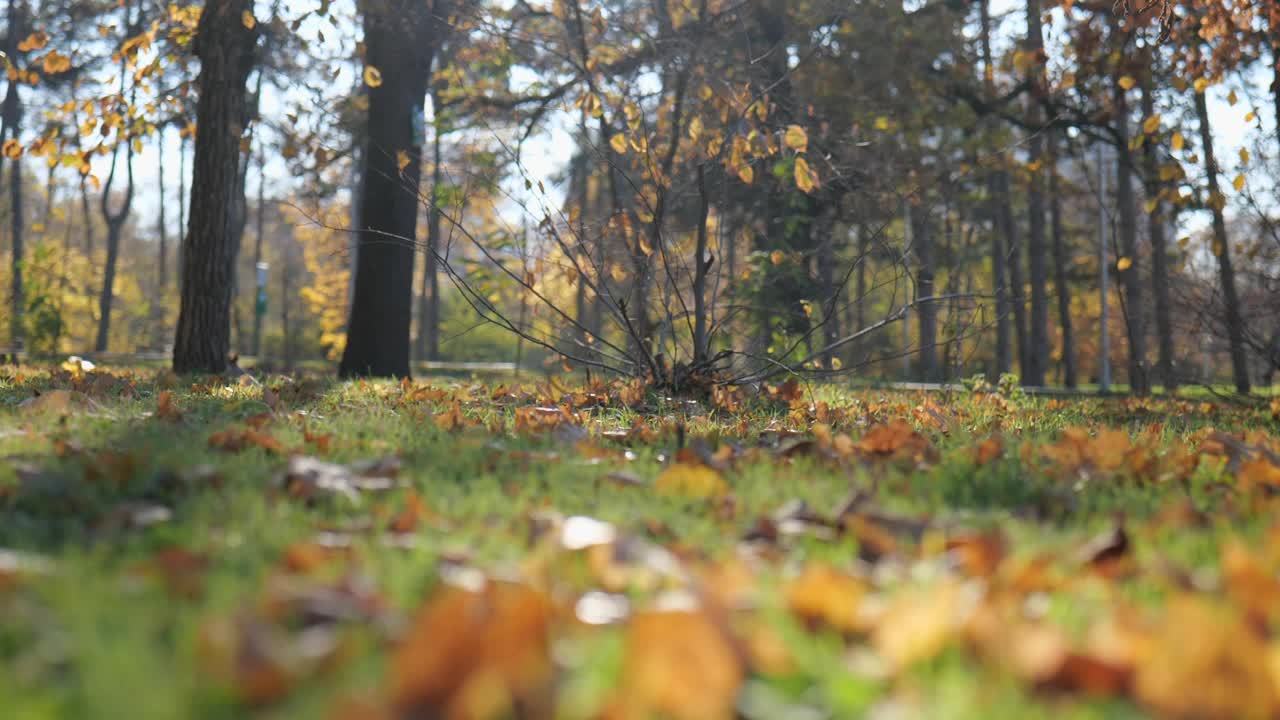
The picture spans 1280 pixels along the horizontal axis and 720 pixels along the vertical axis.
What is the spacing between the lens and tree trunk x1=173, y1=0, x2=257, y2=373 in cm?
823

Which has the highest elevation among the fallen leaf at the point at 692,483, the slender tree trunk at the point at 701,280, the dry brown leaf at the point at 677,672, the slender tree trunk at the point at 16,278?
the slender tree trunk at the point at 16,278

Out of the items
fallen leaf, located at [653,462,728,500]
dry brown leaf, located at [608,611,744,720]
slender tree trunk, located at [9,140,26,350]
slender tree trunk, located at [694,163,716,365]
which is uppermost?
slender tree trunk, located at [9,140,26,350]

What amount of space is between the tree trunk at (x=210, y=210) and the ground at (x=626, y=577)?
5.23 metres

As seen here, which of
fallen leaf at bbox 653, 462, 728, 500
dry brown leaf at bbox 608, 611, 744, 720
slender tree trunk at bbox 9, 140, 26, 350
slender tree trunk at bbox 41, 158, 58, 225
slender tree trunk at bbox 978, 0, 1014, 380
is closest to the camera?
dry brown leaf at bbox 608, 611, 744, 720

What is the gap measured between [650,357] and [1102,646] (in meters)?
4.63

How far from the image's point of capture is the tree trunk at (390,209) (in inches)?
Answer: 386

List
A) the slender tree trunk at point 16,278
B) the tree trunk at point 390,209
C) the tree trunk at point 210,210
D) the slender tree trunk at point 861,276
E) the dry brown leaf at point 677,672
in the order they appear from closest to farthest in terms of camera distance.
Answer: the dry brown leaf at point 677,672
the slender tree trunk at point 861,276
the tree trunk at point 210,210
the tree trunk at point 390,209
the slender tree trunk at point 16,278

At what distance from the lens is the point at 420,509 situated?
209 centimetres

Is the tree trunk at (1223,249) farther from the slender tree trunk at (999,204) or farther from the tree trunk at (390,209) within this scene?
the tree trunk at (390,209)

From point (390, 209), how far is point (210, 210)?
1920 mm

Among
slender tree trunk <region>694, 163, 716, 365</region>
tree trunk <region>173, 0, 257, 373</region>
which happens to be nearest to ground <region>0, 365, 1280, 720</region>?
slender tree trunk <region>694, 163, 716, 365</region>

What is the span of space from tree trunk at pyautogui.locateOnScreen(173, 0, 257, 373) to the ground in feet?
17.2

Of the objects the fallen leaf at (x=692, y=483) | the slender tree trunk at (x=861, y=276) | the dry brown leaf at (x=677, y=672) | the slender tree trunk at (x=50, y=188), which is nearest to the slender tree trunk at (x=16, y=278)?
the slender tree trunk at (x=50, y=188)

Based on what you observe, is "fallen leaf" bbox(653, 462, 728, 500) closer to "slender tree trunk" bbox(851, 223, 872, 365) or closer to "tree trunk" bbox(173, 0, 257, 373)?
"slender tree trunk" bbox(851, 223, 872, 365)
